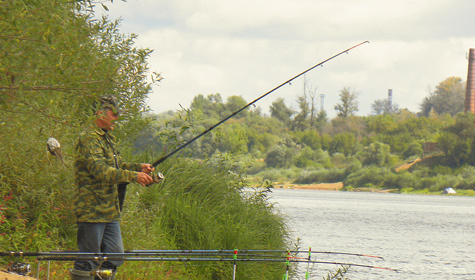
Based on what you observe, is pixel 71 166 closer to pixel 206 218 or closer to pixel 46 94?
pixel 46 94

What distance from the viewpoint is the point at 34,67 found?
15.8 feet

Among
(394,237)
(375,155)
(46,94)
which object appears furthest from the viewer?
(375,155)

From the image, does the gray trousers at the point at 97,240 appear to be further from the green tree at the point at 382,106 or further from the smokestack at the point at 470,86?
the green tree at the point at 382,106

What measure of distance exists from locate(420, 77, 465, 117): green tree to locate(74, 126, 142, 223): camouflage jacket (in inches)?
4336

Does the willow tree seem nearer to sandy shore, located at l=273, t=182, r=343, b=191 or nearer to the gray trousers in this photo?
the gray trousers

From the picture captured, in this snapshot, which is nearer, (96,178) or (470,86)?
(96,178)

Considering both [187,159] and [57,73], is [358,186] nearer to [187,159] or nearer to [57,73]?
[187,159]

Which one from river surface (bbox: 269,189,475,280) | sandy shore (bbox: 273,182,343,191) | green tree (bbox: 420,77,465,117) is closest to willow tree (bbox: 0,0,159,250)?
river surface (bbox: 269,189,475,280)

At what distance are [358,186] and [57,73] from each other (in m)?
69.5

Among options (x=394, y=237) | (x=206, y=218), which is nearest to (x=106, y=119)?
(x=206, y=218)

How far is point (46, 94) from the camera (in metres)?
5.39

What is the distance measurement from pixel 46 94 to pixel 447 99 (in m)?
114

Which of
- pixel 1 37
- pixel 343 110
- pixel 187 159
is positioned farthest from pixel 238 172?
pixel 343 110

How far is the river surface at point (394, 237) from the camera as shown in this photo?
20.4m
